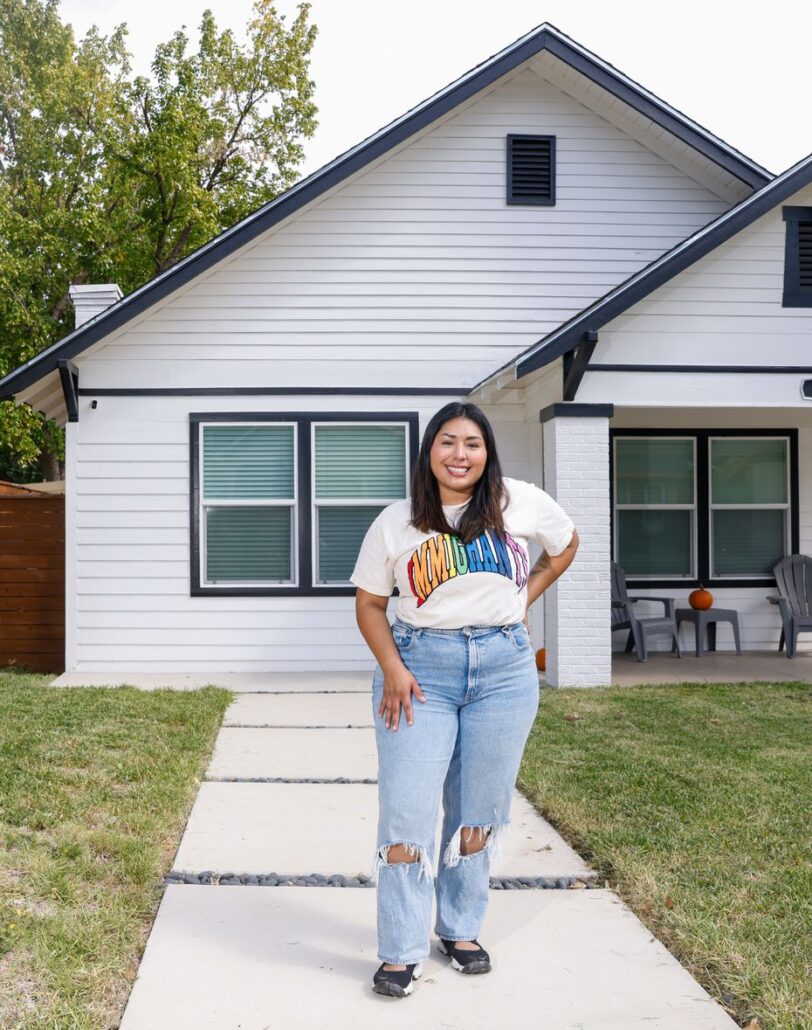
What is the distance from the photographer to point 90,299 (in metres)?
10.4

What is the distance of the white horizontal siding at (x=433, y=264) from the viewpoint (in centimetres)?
1010

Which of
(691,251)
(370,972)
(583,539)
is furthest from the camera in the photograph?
(583,539)

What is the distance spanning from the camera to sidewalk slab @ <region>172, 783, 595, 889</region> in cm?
456

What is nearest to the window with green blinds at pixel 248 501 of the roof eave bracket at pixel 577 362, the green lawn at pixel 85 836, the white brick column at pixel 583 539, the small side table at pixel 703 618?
the green lawn at pixel 85 836

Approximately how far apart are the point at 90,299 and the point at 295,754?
549 cm

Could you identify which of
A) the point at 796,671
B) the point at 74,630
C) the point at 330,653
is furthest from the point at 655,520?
the point at 74,630

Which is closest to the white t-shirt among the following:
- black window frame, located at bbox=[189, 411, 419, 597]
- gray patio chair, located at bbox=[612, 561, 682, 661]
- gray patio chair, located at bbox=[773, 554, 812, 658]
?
black window frame, located at bbox=[189, 411, 419, 597]

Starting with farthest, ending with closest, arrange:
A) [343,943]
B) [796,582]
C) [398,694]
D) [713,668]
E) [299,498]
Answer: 1. [796,582]
2. [299,498]
3. [713,668]
4. [343,943]
5. [398,694]

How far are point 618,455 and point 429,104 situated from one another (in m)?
3.85

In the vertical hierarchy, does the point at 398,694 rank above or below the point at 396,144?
below

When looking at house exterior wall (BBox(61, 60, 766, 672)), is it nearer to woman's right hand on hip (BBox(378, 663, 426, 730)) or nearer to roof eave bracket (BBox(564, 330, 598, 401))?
roof eave bracket (BBox(564, 330, 598, 401))

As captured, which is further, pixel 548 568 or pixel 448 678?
pixel 548 568

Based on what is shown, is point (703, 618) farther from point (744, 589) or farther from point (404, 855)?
point (404, 855)

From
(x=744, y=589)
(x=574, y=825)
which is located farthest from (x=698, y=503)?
(x=574, y=825)
